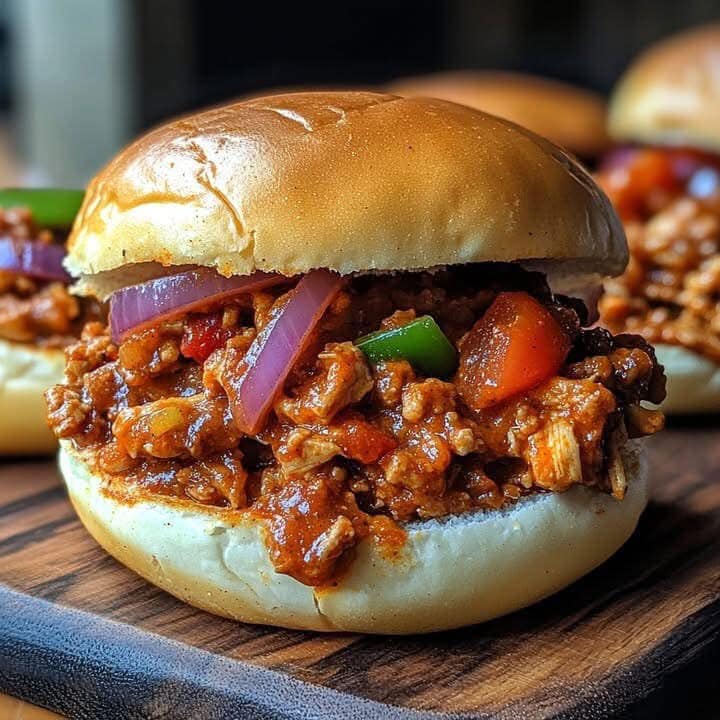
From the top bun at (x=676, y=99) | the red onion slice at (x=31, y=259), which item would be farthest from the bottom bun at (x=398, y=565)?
the top bun at (x=676, y=99)

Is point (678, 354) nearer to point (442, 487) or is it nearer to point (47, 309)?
point (442, 487)

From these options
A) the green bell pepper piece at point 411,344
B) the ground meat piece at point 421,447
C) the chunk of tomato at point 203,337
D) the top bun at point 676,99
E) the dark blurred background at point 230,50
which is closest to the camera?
the ground meat piece at point 421,447

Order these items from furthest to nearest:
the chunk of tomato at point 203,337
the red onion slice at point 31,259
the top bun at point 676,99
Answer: the top bun at point 676,99
the red onion slice at point 31,259
the chunk of tomato at point 203,337

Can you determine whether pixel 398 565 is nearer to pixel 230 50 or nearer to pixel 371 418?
pixel 371 418

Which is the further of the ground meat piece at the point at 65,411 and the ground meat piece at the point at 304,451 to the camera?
the ground meat piece at the point at 65,411

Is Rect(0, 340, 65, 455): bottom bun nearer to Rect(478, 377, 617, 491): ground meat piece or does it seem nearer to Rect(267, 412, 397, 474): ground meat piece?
Rect(267, 412, 397, 474): ground meat piece

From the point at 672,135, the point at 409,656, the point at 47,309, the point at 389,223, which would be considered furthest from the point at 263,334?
the point at 672,135

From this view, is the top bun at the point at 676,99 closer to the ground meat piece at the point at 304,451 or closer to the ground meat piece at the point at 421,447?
the ground meat piece at the point at 421,447
